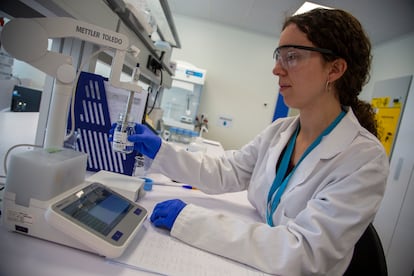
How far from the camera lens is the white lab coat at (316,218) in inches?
24.2

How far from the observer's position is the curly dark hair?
86 centimetres

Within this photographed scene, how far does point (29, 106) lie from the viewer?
1724mm

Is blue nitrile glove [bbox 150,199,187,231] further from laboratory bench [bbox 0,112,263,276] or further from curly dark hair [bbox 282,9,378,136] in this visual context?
curly dark hair [bbox 282,9,378,136]

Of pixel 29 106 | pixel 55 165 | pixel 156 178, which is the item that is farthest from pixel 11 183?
pixel 29 106

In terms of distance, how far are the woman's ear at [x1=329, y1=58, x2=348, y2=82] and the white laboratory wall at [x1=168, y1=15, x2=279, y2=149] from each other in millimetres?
3175

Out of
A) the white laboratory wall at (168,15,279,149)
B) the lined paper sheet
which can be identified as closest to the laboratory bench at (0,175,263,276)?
the lined paper sheet

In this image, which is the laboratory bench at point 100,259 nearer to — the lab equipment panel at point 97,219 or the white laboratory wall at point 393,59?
the lab equipment panel at point 97,219

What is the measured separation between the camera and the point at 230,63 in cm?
400

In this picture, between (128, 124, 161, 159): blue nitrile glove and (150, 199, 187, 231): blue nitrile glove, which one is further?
(128, 124, 161, 159): blue nitrile glove

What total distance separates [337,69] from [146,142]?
78 cm

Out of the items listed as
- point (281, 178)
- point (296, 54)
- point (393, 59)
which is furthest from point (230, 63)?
point (281, 178)

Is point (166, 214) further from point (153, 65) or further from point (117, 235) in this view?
point (153, 65)

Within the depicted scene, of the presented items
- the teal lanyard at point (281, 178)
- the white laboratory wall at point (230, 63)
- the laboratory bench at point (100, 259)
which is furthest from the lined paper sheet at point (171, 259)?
the white laboratory wall at point (230, 63)

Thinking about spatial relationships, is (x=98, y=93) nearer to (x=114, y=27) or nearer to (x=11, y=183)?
(x=114, y=27)
